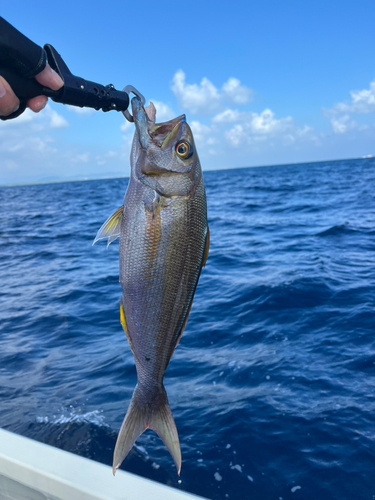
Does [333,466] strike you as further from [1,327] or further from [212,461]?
[1,327]

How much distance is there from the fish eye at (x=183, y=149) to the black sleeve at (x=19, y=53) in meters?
0.87

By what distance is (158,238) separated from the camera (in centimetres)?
233

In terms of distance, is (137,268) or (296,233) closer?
(137,268)

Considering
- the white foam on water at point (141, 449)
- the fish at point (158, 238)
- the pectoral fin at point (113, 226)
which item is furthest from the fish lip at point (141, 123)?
the white foam on water at point (141, 449)

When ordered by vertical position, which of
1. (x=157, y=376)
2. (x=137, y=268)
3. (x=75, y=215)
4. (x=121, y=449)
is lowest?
(x=75, y=215)

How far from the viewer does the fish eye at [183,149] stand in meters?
2.43

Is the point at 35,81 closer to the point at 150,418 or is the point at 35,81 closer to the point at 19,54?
the point at 19,54

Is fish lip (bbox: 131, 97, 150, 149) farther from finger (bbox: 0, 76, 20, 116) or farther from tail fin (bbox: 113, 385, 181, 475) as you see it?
tail fin (bbox: 113, 385, 181, 475)

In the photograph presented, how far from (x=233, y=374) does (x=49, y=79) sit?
5.43 m

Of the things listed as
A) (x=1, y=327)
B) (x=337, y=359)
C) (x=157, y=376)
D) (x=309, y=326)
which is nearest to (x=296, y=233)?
(x=309, y=326)

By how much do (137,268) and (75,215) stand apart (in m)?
29.8

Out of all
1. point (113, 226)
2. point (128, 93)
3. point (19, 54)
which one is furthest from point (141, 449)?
point (19, 54)

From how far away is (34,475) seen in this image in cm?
304

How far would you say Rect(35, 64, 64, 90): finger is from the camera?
217 centimetres
